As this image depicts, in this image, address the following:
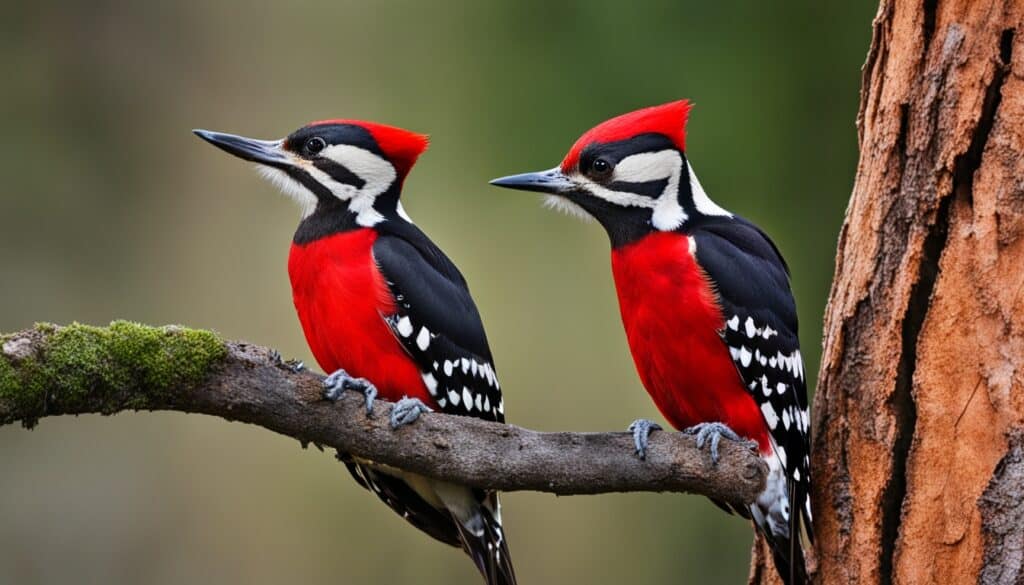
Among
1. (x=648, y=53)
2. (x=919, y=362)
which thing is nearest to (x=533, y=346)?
(x=648, y=53)

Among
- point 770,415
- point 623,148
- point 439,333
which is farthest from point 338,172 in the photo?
point 770,415

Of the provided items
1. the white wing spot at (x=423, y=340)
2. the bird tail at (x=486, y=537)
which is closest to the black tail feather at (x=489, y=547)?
the bird tail at (x=486, y=537)

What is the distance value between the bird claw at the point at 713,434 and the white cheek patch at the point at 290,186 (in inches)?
48.0

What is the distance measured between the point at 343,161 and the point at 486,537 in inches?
43.1

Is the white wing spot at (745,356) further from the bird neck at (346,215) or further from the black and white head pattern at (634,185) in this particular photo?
the bird neck at (346,215)

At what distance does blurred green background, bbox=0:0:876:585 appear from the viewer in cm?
570

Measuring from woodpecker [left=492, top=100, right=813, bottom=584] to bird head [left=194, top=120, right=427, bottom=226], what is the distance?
0.32 m

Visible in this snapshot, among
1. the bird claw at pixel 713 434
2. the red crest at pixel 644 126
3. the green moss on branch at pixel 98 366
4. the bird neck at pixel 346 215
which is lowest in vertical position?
the bird claw at pixel 713 434

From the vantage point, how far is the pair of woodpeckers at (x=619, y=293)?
137 inches

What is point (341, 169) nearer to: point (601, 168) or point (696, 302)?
point (601, 168)

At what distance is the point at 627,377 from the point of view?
616cm

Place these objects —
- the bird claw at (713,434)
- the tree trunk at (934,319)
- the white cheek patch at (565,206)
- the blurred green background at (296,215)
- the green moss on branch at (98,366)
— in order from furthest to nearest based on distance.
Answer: the blurred green background at (296,215) < the white cheek patch at (565,206) < the bird claw at (713,434) < the tree trunk at (934,319) < the green moss on branch at (98,366)

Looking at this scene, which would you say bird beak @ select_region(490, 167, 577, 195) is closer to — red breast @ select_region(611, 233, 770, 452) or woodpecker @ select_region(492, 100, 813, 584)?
woodpecker @ select_region(492, 100, 813, 584)

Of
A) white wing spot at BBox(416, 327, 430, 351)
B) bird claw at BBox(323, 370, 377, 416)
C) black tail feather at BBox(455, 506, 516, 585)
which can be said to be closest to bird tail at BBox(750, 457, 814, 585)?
black tail feather at BBox(455, 506, 516, 585)
